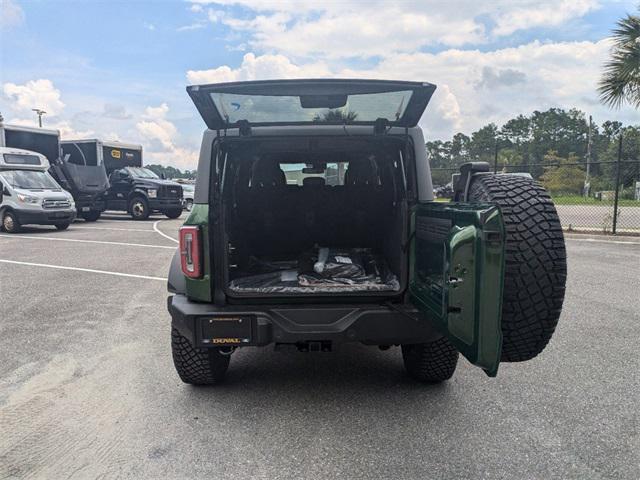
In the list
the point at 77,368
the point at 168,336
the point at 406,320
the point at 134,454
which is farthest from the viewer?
the point at 168,336

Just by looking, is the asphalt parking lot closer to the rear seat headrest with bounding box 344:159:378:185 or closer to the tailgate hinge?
the rear seat headrest with bounding box 344:159:378:185

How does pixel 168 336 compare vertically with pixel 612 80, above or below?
below

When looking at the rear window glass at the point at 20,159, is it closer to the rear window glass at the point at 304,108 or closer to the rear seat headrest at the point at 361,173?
the rear seat headrest at the point at 361,173

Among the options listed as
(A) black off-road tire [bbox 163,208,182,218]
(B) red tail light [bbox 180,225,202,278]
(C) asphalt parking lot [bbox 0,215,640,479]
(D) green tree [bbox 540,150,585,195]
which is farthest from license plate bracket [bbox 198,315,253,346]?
(D) green tree [bbox 540,150,585,195]

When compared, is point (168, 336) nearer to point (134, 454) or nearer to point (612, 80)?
point (134, 454)

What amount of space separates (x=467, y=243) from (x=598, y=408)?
1.73m

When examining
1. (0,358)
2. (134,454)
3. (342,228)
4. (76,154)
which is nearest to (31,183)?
(76,154)

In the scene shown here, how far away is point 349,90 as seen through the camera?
2.77 m

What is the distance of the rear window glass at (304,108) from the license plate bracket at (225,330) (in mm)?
1243

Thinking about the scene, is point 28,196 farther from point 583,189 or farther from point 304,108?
point 583,189

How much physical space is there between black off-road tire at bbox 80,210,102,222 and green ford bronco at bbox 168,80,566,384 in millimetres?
15649

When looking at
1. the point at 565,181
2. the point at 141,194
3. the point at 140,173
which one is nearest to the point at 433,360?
the point at 141,194

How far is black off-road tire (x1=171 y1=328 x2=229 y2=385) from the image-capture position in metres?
3.36

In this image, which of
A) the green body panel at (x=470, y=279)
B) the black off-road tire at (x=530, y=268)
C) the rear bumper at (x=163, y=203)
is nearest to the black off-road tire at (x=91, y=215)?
the rear bumper at (x=163, y=203)
